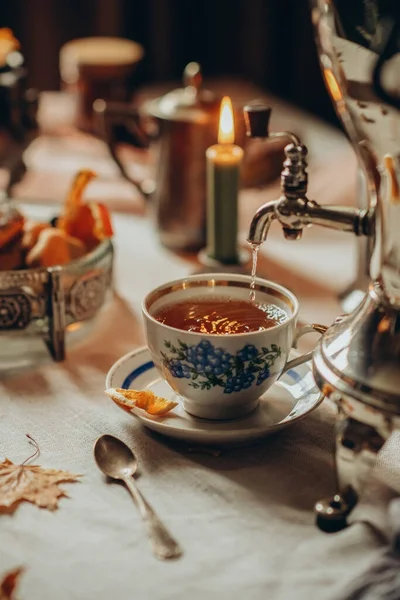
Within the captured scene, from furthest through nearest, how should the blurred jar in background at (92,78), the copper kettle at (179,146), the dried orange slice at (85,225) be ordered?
the blurred jar in background at (92,78), the copper kettle at (179,146), the dried orange slice at (85,225)

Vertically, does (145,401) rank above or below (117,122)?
below

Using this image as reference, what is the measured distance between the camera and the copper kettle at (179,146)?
109 cm

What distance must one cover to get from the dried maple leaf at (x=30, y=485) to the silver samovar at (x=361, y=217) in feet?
0.67

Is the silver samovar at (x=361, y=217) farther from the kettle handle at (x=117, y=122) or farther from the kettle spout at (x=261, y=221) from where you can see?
the kettle handle at (x=117, y=122)

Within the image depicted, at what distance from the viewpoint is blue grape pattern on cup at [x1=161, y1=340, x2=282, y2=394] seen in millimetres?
667

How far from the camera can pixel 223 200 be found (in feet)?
3.32

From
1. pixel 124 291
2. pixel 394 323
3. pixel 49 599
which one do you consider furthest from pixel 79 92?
pixel 49 599

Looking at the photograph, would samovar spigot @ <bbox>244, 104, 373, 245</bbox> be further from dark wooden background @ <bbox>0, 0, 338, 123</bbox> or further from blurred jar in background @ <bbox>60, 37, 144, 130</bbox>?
dark wooden background @ <bbox>0, 0, 338, 123</bbox>

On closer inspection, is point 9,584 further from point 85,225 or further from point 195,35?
point 195,35

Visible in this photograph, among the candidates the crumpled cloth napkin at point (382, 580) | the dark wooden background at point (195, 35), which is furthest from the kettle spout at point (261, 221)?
the dark wooden background at point (195, 35)

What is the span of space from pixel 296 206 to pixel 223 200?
1.14ft

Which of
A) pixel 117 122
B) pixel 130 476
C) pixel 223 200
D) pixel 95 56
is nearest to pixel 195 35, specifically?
pixel 95 56

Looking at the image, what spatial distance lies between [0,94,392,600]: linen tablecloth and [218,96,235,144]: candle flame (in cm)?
29

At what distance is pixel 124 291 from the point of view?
105 centimetres
